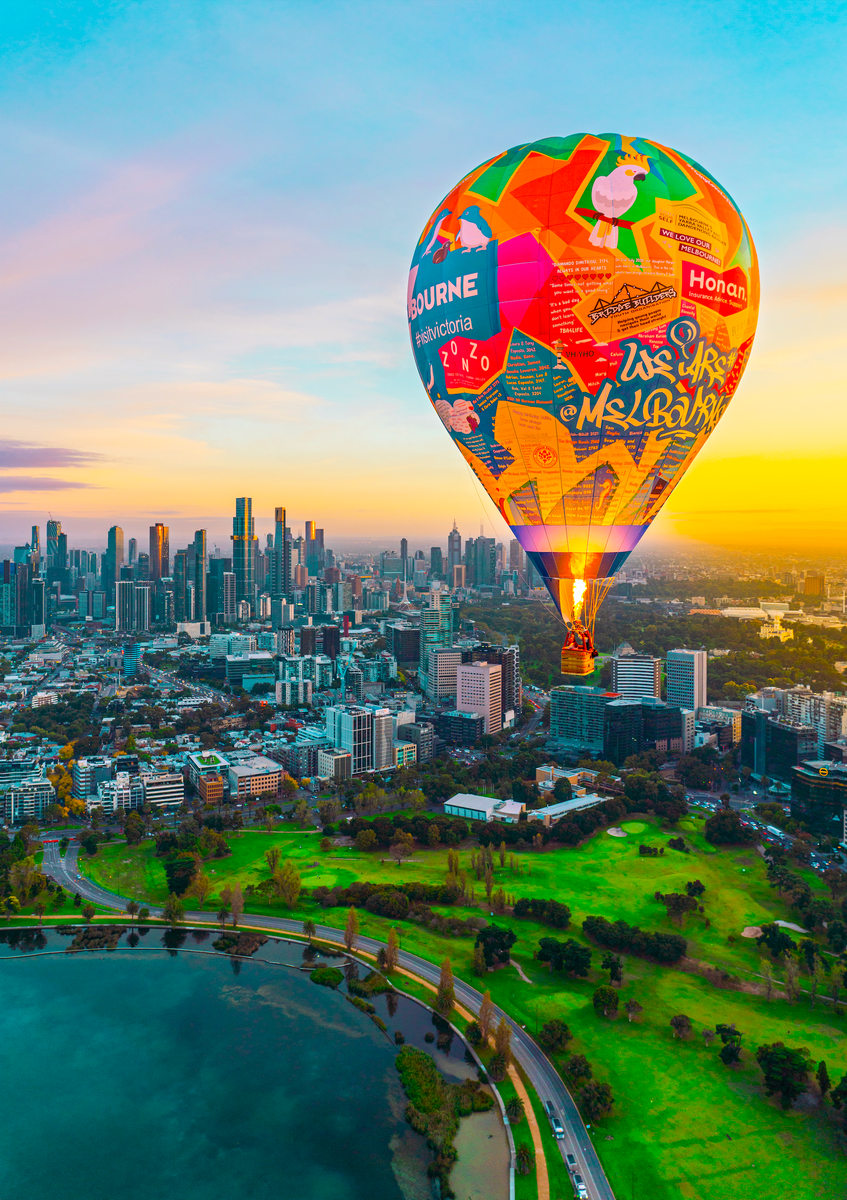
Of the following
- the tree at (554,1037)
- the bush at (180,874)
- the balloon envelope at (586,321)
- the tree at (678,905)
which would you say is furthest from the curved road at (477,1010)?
the balloon envelope at (586,321)

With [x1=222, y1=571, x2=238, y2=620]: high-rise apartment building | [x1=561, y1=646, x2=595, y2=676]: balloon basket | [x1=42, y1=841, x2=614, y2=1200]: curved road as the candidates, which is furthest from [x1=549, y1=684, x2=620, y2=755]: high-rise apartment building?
[x1=222, y1=571, x2=238, y2=620]: high-rise apartment building

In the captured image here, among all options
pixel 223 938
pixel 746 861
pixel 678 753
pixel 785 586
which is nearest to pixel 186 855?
pixel 223 938

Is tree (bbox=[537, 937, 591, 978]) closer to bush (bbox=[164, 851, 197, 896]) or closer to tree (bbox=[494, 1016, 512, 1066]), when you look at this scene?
tree (bbox=[494, 1016, 512, 1066])

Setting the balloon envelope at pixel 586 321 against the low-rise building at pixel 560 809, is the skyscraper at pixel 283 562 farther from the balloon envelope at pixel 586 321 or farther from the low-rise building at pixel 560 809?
the balloon envelope at pixel 586 321

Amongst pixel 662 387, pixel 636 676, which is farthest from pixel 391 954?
pixel 636 676

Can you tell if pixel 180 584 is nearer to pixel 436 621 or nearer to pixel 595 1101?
pixel 436 621
